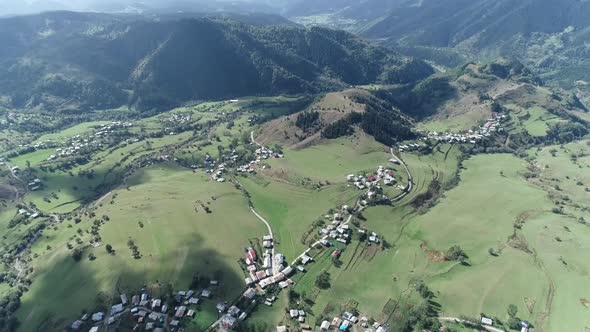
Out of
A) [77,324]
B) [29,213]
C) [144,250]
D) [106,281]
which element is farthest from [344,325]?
[29,213]

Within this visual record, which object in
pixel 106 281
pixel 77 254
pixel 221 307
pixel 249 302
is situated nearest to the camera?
pixel 221 307

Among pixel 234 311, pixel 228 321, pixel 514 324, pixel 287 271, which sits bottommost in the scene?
pixel 228 321

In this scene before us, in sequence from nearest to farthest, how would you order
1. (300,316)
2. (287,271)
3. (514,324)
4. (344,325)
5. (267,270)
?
(514,324) < (344,325) < (300,316) < (287,271) < (267,270)

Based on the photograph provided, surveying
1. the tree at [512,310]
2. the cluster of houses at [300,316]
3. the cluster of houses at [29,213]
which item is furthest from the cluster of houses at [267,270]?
the cluster of houses at [29,213]

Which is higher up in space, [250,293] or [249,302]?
[250,293]

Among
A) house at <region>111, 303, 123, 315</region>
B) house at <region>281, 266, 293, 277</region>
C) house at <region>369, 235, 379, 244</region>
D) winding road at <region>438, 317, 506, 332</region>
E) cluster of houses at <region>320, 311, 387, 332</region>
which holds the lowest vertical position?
house at <region>111, 303, 123, 315</region>

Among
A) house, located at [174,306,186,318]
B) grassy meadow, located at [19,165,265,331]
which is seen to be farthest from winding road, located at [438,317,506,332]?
house, located at [174,306,186,318]

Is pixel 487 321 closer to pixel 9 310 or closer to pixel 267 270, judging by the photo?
pixel 267 270

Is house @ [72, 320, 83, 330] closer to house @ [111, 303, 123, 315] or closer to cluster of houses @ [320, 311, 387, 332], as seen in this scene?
house @ [111, 303, 123, 315]

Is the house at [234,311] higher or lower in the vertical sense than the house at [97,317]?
higher

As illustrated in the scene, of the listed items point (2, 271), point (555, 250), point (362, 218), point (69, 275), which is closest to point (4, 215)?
point (2, 271)

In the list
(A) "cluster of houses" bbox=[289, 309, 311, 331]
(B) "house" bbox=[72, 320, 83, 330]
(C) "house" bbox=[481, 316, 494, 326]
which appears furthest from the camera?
(B) "house" bbox=[72, 320, 83, 330]

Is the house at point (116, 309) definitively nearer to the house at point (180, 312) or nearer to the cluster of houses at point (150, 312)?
the cluster of houses at point (150, 312)
